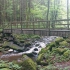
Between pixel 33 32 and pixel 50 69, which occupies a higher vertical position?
pixel 33 32

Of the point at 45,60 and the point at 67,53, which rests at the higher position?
the point at 67,53

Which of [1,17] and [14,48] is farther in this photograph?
[1,17]

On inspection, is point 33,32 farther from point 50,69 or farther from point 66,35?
point 50,69

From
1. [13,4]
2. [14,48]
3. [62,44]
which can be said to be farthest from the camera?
[13,4]

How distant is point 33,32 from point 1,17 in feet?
57.5

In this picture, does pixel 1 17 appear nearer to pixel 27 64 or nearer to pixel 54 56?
pixel 54 56

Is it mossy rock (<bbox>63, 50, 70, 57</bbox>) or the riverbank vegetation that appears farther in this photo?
mossy rock (<bbox>63, 50, 70, 57</bbox>)

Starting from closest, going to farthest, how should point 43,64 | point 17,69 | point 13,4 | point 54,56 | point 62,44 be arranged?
point 17,69
point 43,64
point 54,56
point 62,44
point 13,4

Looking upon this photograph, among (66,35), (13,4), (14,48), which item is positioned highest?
(13,4)

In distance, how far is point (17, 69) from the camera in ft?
27.0

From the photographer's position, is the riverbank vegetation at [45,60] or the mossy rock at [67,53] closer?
the riverbank vegetation at [45,60]

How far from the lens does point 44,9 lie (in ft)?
112

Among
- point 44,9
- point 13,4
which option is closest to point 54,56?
point 44,9

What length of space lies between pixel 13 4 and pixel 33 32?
64.5 ft
